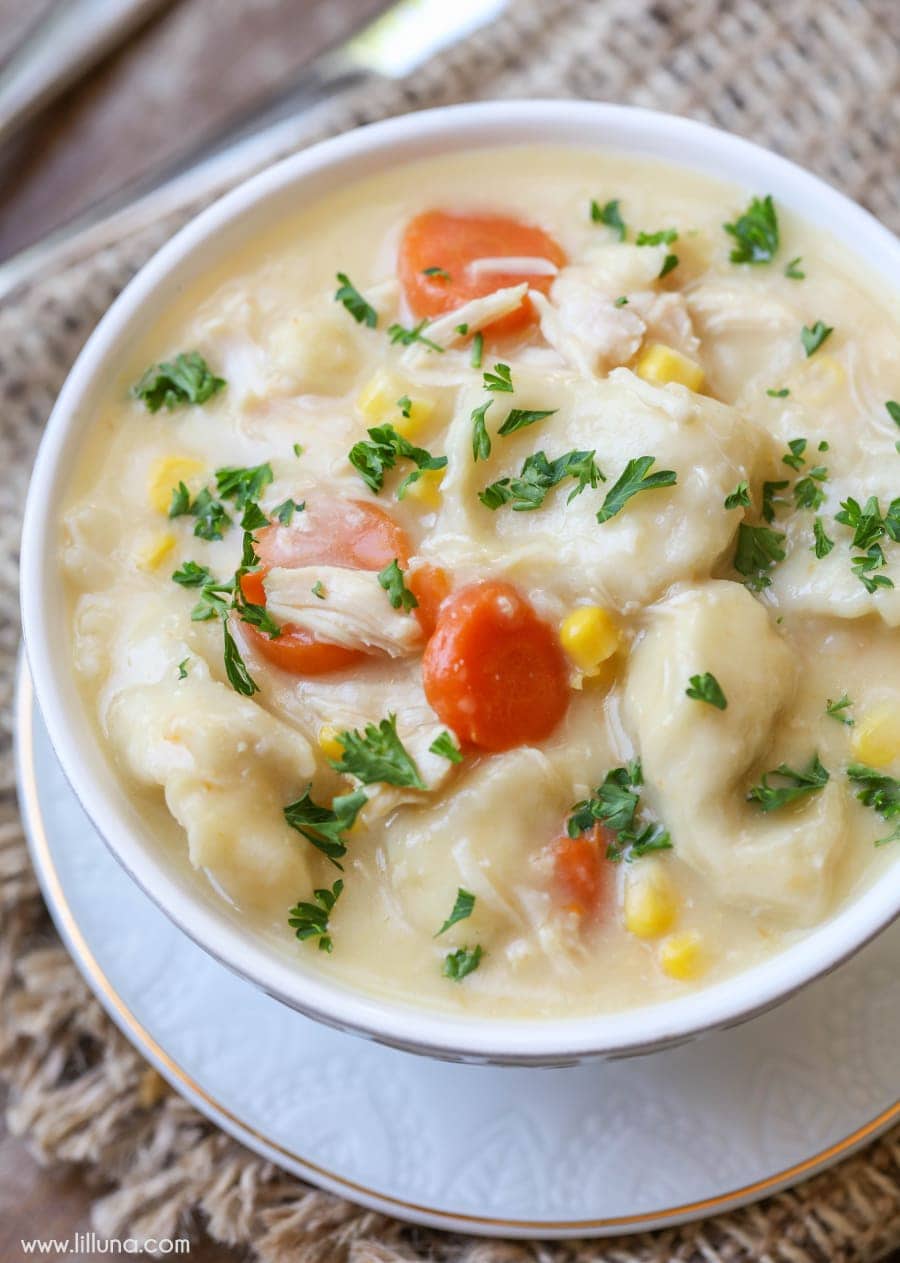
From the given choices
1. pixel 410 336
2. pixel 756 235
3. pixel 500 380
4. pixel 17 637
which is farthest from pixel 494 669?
pixel 17 637

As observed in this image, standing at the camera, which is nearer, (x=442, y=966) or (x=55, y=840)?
(x=442, y=966)

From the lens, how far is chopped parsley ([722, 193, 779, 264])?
2.91 meters

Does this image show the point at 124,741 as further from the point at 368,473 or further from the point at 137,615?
the point at 368,473

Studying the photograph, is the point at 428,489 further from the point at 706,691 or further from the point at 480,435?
the point at 706,691

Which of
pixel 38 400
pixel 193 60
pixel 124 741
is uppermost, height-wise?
pixel 193 60

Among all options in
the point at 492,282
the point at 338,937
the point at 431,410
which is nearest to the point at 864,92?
the point at 492,282

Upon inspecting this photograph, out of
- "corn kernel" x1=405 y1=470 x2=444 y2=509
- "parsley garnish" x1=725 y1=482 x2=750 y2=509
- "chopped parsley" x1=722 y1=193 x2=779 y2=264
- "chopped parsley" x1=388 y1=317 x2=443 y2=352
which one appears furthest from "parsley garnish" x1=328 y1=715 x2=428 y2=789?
"chopped parsley" x1=722 y1=193 x2=779 y2=264

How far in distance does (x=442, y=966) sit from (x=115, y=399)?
4.42 ft

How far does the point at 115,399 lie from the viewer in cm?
287

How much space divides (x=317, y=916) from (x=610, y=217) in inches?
62.7

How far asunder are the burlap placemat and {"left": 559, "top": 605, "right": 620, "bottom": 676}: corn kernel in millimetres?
1312

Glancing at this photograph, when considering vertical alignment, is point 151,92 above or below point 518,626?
above

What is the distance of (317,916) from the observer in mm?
2422

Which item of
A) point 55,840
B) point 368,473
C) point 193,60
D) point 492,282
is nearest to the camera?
point 368,473
